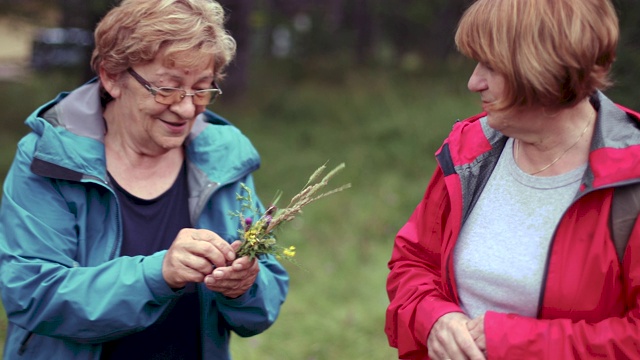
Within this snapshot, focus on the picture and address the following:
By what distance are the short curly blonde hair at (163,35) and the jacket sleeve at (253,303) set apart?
19.8 inches

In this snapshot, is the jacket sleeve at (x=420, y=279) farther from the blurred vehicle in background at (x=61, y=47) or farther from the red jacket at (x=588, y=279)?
the blurred vehicle in background at (x=61, y=47)

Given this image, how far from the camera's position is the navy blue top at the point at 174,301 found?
283 cm

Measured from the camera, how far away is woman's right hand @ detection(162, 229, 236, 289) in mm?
2502

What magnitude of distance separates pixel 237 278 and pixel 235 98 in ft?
31.7

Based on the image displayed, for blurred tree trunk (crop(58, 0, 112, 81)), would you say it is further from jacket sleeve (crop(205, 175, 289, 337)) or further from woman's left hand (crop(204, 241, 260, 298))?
woman's left hand (crop(204, 241, 260, 298))

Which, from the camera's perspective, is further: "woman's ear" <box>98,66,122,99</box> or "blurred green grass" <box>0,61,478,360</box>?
"blurred green grass" <box>0,61,478,360</box>

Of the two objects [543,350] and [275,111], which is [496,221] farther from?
[275,111]

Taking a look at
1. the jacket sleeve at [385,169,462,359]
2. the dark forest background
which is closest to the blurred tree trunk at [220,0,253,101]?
the dark forest background

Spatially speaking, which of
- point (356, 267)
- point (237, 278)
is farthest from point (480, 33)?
point (356, 267)

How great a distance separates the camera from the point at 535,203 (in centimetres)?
232

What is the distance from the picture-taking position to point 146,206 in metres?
2.88

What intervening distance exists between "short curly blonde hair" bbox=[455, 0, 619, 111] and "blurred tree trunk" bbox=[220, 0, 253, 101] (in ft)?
29.5

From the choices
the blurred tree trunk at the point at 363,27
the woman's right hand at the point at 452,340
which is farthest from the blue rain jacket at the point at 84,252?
the blurred tree trunk at the point at 363,27

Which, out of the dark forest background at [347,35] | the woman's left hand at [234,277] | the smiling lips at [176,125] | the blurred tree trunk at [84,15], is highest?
the smiling lips at [176,125]
